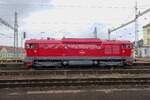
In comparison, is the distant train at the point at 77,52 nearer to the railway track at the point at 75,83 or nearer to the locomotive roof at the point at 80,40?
the locomotive roof at the point at 80,40

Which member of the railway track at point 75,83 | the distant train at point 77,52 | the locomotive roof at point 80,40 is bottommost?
the railway track at point 75,83

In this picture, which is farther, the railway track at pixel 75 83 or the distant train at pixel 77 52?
the distant train at pixel 77 52

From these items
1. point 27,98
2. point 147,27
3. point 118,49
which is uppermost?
point 147,27

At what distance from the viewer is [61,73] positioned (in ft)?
72.1

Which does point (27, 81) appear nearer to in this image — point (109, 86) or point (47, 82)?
Answer: point (47, 82)

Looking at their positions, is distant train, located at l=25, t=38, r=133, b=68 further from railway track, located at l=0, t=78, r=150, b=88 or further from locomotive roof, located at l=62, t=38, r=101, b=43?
railway track, located at l=0, t=78, r=150, b=88

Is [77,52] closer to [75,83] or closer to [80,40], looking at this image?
[80,40]

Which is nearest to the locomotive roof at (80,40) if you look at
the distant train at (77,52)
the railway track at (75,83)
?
the distant train at (77,52)

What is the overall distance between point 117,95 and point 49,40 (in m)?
Answer: 18.6

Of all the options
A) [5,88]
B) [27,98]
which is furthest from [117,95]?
[5,88]

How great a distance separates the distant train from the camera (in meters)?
29.3

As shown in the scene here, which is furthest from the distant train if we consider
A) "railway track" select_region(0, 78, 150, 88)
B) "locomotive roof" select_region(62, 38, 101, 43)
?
"railway track" select_region(0, 78, 150, 88)

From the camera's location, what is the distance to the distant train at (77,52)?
96.1 feet

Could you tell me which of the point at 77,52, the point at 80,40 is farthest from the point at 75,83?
the point at 80,40
